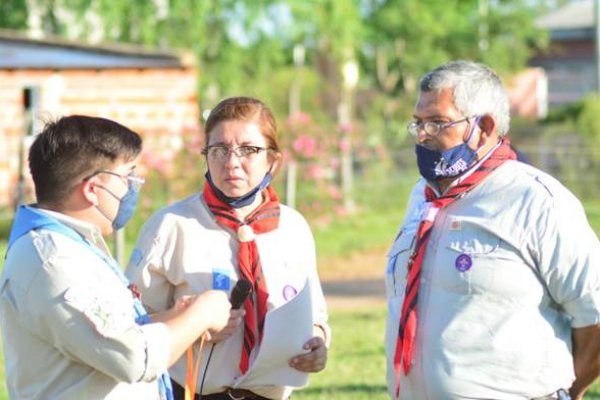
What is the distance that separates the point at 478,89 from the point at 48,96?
853 inches

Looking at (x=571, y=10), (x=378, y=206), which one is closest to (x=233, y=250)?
(x=378, y=206)

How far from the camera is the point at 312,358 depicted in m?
5.29

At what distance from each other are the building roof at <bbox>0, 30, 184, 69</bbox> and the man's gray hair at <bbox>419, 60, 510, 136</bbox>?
2151 centimetres

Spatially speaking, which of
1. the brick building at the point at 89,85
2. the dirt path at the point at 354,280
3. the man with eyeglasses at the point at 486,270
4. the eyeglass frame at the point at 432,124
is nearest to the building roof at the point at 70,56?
the brick building at the point at 89,85

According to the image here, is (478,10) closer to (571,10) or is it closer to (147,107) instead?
(571,10)

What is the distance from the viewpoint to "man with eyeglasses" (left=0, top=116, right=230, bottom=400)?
13.0ft

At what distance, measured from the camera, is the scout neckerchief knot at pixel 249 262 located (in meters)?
5.20

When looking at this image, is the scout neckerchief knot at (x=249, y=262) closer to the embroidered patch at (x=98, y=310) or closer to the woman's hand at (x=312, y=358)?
the woman's hand at (x=312, y=358)

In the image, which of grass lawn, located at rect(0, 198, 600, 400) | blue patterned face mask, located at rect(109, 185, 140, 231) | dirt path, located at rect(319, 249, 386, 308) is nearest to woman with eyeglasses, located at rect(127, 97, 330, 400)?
blue patterned face mask, located at rect(109, 185, 140, 231)

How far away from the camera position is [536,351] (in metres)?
4.71

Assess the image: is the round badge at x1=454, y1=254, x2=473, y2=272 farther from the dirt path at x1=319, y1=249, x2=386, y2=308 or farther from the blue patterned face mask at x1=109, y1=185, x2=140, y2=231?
the dirt path at x1=319, y1=249, x2=386, y2=308

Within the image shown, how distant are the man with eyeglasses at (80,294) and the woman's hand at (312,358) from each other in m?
1.03

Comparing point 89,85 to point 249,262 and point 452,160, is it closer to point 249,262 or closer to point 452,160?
point 249,262

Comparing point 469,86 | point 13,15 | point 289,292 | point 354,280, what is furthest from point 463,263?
point 13,15
